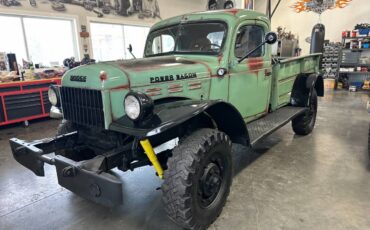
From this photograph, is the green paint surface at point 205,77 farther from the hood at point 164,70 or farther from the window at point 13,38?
the window at point 13,38

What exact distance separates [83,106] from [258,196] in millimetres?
1761

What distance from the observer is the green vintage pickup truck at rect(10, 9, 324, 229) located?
5.64 feet

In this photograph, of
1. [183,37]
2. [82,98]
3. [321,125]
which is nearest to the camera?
[82,98]

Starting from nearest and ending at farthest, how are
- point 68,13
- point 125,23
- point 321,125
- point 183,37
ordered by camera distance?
point 183,37 → point 321,125 → point 68,13 → point 125,23

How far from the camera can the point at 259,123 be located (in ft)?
10.0

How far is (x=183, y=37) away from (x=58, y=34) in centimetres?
564

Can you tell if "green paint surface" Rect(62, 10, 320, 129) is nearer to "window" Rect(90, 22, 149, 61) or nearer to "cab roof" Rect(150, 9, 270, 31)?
"cab roof" Rect(150, 9, 270, 31)

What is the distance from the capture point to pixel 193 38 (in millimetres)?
2770

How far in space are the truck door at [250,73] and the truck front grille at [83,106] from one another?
1353mm

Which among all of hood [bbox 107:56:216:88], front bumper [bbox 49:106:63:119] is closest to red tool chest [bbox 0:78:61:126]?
front bumper [bbox 49:106:63:119]

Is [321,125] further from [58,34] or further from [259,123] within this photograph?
[58,34]

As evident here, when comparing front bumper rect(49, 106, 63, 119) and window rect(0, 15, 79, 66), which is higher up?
window rect(0, 15, 79, 66)

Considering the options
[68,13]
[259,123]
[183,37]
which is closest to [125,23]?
[68,13]

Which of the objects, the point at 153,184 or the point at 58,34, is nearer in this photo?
the point at 153,184
